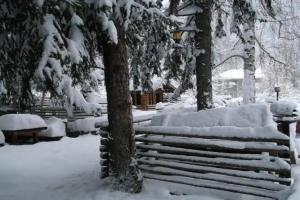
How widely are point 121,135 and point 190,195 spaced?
1683 mm

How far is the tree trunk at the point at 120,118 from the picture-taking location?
6699 millimetres

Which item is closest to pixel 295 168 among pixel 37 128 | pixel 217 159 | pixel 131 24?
pixel 217 159

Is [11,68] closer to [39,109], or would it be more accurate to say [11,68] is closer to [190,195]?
[190,195]

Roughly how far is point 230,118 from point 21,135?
10121mm

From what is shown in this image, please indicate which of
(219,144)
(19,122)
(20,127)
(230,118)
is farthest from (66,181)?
(19,122)

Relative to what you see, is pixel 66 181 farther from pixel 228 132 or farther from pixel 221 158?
pixel 228 132

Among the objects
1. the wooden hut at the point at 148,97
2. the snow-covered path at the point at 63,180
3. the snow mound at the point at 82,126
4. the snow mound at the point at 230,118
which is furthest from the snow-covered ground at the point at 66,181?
the wooden hut at the point at 148,97

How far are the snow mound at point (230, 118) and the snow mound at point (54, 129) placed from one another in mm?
8522

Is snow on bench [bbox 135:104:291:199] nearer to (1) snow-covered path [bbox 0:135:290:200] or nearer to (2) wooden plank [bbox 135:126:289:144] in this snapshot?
(2) wooden plank [bbox 135:126:289:144]

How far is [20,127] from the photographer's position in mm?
14312

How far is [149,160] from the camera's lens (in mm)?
7551

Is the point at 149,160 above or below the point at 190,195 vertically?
above

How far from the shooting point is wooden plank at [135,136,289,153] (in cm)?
594

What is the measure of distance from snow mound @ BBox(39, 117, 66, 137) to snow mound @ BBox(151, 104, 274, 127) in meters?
8.52
